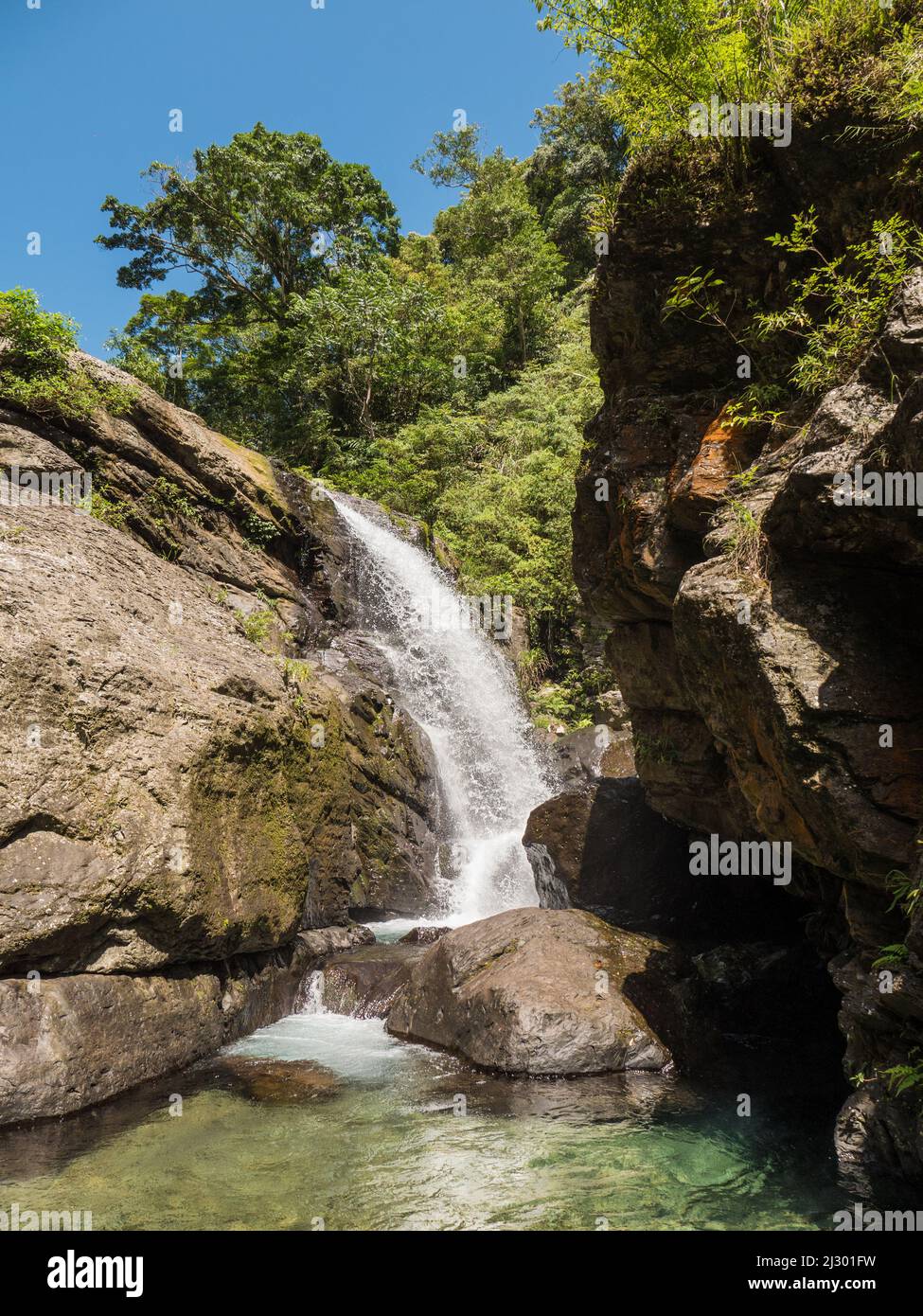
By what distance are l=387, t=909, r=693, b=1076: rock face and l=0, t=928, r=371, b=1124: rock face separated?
1.88 m

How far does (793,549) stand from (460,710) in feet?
38.4

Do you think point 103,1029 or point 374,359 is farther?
point 374,359

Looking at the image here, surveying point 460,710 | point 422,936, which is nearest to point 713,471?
point 422,936

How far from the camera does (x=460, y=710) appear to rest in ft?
54.8

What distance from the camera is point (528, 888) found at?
521 inches

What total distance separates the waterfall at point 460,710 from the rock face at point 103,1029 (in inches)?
222

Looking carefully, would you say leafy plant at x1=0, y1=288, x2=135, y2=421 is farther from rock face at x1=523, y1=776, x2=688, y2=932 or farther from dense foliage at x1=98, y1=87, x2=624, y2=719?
dense foliage at x1=98, y1=87, x2=624, y2=719

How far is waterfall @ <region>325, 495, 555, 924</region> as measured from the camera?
13.7 metres

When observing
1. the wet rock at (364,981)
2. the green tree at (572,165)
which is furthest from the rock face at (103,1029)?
the green tree at (572,165)

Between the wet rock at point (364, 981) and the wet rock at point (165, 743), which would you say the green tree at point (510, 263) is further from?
the wet rock at point (364, 981)

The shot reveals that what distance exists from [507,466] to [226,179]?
1304 cm

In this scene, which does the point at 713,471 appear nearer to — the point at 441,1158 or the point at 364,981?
the point at 441,1158

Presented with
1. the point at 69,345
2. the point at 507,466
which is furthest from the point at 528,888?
Result: the point at 507,466

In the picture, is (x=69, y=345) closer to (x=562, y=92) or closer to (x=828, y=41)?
(x=828, y=41)
